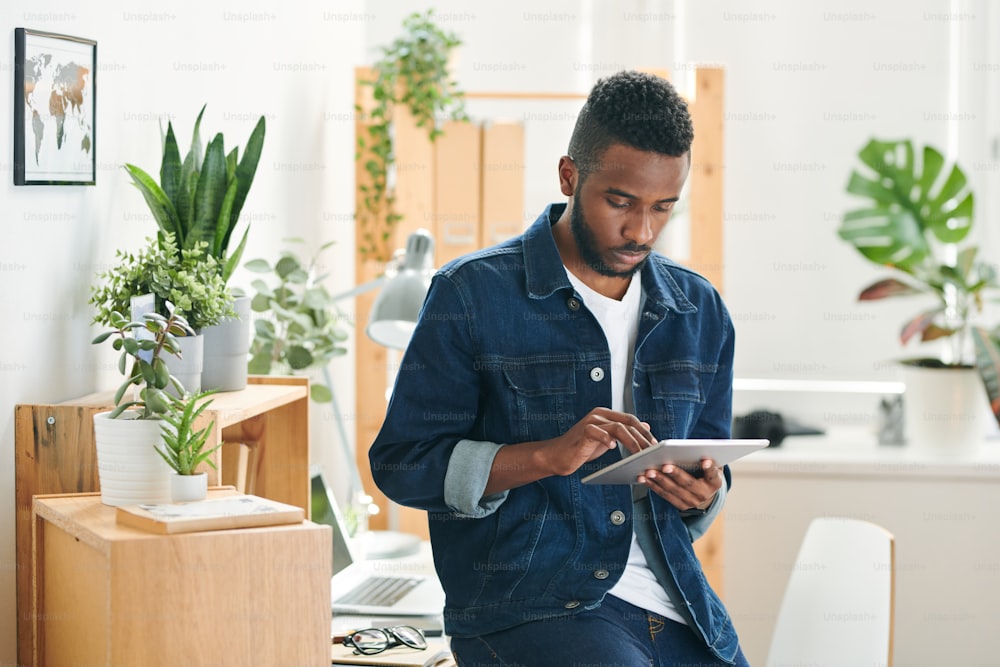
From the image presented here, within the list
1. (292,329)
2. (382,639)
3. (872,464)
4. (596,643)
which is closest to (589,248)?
(596,643)

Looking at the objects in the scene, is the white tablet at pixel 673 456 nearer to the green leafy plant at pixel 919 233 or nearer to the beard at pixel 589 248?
the beard at pixel 589 248

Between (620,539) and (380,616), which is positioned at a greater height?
(620,539)

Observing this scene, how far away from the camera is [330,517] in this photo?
8.29 feet

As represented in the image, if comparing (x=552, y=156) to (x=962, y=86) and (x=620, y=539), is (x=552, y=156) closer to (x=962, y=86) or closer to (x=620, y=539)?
(x=962, y=86)

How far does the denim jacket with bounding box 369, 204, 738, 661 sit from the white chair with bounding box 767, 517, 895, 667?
1.84 feet

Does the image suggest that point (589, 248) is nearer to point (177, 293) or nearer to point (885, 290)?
point (177, 293)

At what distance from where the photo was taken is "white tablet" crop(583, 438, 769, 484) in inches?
54.7

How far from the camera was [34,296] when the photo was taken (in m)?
1.54

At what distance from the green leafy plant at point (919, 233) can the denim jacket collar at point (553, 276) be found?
6.98 ft

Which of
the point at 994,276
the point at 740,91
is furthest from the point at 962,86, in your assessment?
the point at 994,276

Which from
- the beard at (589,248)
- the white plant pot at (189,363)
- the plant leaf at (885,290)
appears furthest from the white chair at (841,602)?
the plant leaf at (885,290)

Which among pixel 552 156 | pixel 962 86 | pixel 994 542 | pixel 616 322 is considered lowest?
pixel 994 542

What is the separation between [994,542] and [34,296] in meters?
2.99

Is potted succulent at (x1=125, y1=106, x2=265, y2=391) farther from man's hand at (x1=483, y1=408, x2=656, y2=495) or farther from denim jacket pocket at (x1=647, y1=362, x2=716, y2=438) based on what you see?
denim jacket pocket at (x1=647, y1=362, x2=716, y2=438)
